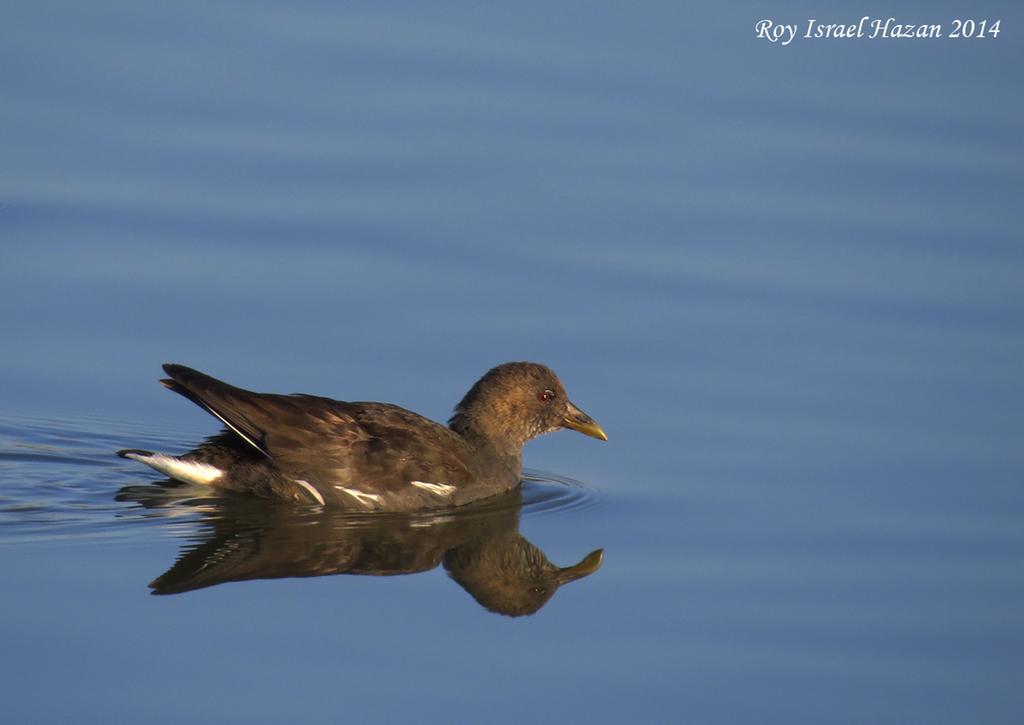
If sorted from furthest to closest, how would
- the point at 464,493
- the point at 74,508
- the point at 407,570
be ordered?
the point at 464,493 → the point at 74,508 → the point at 407,570

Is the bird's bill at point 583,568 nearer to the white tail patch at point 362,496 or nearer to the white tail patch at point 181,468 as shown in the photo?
the white tail patch at point 362,496

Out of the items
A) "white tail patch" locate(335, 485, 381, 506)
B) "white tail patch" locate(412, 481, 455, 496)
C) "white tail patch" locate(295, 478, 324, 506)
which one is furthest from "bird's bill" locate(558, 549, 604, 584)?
"white tail patch" locate(295, 478, 324, 506)

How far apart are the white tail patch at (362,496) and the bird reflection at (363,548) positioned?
0.12 m

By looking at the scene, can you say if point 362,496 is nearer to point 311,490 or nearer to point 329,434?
point 311,490

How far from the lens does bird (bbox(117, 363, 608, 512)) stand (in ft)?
40.5

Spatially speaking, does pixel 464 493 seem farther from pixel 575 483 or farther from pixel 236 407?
pixel 236 407

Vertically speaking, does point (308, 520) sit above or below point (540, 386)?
below

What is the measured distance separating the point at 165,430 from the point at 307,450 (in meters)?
1.36

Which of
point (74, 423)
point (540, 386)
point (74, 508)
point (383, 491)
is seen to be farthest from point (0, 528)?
point (540, 386)

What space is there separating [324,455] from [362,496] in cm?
36

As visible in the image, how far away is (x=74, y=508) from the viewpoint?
1203cm

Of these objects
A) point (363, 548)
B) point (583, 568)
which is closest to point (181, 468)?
point (363, 548)

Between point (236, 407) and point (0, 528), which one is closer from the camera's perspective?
point (0, 528)

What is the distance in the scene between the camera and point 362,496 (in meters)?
12.6
